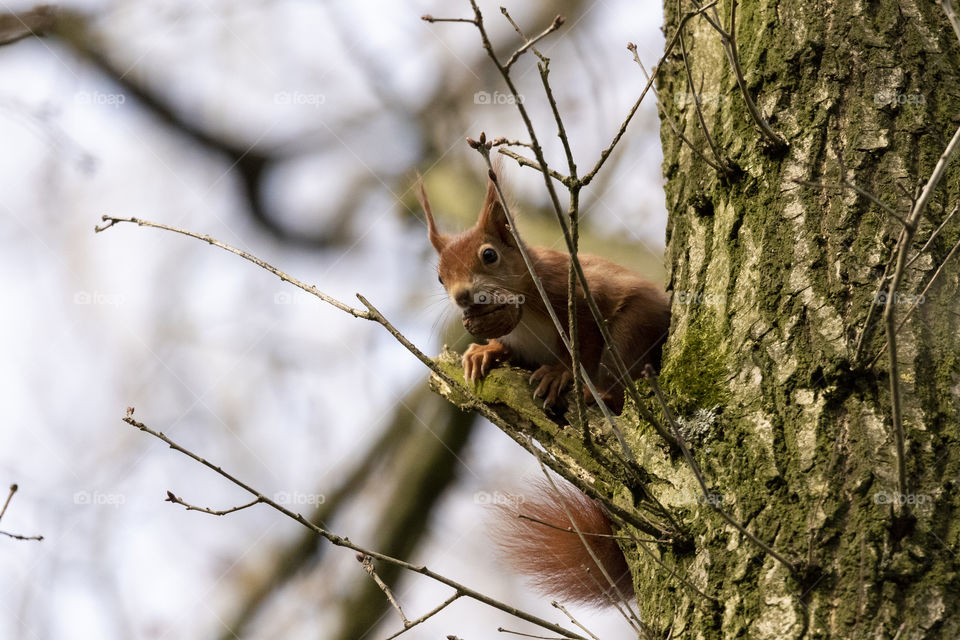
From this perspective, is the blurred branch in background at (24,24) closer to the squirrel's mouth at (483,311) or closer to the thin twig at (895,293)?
the squirrel's mouth at (483,311)

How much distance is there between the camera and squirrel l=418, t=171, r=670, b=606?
2.52m

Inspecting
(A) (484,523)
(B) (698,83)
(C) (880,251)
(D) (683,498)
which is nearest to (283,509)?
(D) (683,498)

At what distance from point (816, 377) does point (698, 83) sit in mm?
1140

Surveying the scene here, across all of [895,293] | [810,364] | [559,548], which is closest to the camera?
[895,293]

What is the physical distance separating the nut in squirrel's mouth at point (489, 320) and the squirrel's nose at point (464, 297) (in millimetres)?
29

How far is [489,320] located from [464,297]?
5.4 inches

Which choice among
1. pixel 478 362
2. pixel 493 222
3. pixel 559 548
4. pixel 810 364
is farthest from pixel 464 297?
pixel 810 364

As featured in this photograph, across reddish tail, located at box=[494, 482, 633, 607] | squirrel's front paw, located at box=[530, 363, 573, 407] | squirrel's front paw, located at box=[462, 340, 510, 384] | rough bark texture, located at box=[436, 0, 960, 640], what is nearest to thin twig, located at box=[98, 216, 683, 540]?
rough bark texture, located at box=[436, 0, 960, 640]

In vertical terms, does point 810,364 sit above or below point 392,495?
below

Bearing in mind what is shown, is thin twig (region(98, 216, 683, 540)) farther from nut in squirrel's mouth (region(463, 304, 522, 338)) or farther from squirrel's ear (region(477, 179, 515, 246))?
squirrel's ear (region(477, 179, 515, 246))

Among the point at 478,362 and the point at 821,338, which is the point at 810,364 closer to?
the point at 821,338

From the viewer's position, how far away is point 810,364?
1827mm

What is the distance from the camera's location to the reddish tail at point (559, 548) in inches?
96.7

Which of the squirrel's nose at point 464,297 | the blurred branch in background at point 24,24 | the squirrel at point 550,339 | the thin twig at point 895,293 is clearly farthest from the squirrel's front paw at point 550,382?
the blurred branch in background at point 24,24
